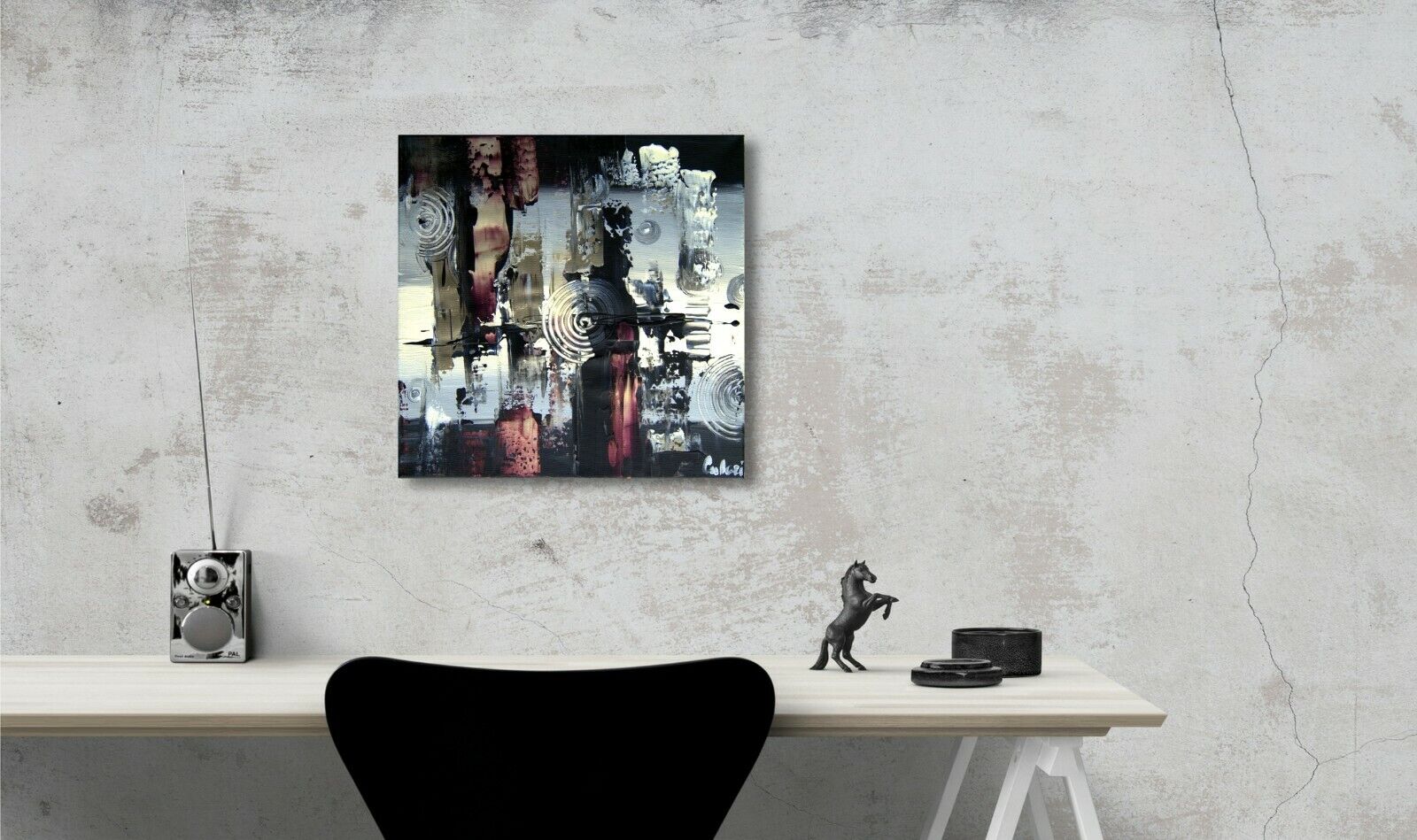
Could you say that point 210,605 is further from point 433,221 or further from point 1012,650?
point 1012,650

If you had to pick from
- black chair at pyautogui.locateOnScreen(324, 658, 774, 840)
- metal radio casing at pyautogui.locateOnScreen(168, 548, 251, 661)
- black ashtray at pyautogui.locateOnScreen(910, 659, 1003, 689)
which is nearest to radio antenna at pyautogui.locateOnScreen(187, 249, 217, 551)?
metal radio casing at pyautogui.locateOnScreen(168, 548, 251, 661)

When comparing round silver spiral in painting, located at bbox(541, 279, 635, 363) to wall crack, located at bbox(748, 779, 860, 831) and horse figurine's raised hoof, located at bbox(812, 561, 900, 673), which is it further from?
wall crack, located at bbox(748, 779, 860, 831)

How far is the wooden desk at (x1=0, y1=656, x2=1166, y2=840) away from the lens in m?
1.65

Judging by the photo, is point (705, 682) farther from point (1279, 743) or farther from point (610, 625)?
point (1279, 743)

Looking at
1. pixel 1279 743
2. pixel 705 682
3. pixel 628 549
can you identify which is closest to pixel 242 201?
pixel 628 549

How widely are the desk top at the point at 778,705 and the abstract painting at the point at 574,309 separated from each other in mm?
528

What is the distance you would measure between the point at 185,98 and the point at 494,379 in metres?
0.92

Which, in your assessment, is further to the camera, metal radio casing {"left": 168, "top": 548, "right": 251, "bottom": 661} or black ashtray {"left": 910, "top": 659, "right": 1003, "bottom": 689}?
metal radio casing {"left": 168, "top": 548, "right": 251, "bottom": 661}

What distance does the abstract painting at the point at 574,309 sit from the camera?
7.84 feet

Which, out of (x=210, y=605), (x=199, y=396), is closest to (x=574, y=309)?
(x=199, y=396)

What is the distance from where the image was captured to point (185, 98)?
244 centimetres

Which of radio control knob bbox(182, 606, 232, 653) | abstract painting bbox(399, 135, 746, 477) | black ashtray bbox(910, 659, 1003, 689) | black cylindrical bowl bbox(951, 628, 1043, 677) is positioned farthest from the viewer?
abstract painting bbox(399, 135, 746, 477)

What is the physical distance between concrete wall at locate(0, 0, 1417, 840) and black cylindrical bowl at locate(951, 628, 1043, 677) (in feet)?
1.20

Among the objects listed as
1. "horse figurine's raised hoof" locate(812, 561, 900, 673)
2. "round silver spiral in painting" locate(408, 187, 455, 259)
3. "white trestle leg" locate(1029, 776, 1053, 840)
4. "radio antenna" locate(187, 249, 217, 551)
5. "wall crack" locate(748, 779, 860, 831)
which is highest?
"round silver spiral in painting" locate(408, 187, 455, 259)
